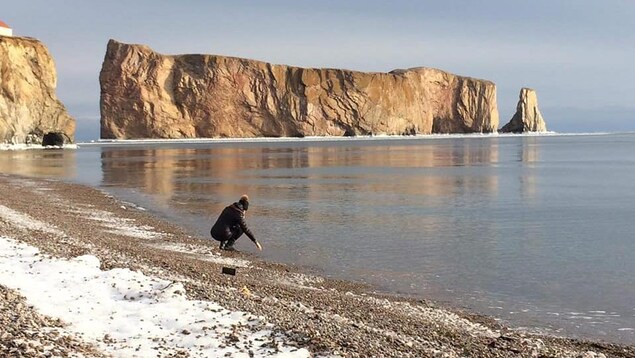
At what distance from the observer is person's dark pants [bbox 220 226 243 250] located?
14359 mm

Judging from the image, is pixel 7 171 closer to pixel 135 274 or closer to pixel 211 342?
pixel 135 274

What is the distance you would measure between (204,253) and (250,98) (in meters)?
115

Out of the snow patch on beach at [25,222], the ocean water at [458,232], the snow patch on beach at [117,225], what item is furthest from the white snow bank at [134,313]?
the snow patch on beach at [117,225]

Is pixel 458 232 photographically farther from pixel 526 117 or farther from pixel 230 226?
pixel 526 117

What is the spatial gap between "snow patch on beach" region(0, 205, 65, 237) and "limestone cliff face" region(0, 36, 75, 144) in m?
55.3

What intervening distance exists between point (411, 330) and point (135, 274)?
3.75 metres

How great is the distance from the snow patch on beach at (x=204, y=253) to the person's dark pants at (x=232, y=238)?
1.05 ft

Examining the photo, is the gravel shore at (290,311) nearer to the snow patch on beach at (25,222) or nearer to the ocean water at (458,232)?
the snow patch on beach at (25,222)

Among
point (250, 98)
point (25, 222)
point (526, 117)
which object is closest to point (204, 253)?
point (25, 222)

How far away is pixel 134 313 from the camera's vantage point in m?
7.14

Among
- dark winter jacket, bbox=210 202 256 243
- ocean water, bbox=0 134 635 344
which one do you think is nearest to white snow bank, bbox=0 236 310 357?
ocean water, bbox=0 134 635 344

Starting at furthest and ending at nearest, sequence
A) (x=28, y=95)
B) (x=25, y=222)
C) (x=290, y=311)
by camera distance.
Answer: (x=28, y=95) → (x=25, y=222) → (x=290, y=311)

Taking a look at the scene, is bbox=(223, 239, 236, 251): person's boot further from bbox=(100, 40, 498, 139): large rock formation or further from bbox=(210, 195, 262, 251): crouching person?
bbox=(100, 40, 498, 139): large rock formation

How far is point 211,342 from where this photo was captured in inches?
249
